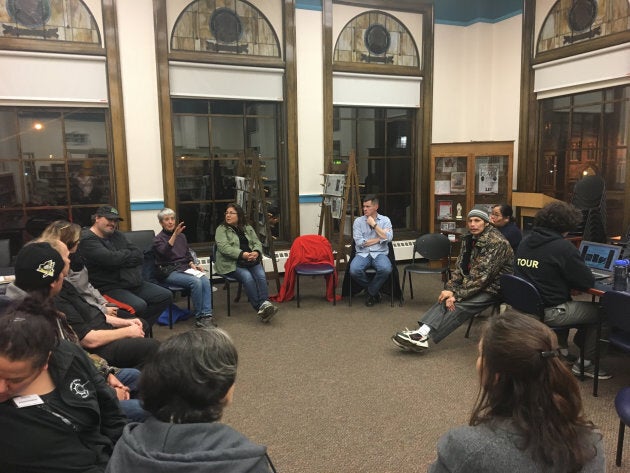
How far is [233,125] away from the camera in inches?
250

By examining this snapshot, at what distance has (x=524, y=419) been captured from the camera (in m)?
1.18

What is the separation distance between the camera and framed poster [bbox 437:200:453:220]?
7.06 metres

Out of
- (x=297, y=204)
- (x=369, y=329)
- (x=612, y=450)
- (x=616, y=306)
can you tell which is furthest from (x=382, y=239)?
(x=612, y=450)

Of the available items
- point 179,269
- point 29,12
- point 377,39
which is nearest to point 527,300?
point 179,269

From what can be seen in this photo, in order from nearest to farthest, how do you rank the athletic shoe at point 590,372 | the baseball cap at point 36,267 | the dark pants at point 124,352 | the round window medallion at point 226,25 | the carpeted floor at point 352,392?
the baseball cap at point 36,267 < the carpeted floor at point 352,392 < the dark pants at point 124,352 < the athletic shoe at point 590,372 < the round window medallion at point 226,25

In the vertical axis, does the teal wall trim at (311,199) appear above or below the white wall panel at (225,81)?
below

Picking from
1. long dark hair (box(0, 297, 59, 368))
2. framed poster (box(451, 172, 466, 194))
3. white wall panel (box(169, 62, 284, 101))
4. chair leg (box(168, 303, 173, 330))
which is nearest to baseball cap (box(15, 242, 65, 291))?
long dark hair (box(0, 297, 59, 368))

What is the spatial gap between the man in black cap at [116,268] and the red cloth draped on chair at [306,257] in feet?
5.22

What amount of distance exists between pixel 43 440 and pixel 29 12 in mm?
5228

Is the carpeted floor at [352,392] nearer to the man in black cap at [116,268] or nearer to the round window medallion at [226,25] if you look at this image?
the man in black cap at [116,268]

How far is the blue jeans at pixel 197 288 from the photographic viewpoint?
4652mm

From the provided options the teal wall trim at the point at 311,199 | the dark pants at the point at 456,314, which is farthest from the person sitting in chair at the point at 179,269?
the teal wall trim at the point at 311,199

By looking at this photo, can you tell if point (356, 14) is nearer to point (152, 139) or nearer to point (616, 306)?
point (152, 139)

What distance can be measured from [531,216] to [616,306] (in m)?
3.90
